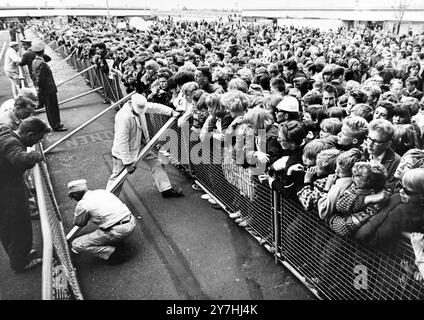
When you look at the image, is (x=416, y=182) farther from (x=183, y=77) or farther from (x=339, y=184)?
(x=183, y=77)

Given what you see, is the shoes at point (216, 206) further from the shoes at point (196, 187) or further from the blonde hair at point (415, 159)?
the blonde hair at point (415, 159)

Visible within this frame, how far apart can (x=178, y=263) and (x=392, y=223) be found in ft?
9.06

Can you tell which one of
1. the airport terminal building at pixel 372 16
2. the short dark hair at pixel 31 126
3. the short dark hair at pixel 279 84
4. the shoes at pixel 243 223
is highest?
the airport terminal building at pixel 372 16

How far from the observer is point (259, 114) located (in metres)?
4.49

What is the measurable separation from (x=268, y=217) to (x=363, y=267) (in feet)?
4.83

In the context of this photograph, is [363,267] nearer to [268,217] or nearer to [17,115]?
[268,217]

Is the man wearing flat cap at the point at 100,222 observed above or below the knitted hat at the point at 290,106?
below

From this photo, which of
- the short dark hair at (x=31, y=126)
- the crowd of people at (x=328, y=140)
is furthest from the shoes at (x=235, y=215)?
the short dark hair at (x=31, y=126)

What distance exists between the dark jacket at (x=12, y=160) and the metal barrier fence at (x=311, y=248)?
8.43ft

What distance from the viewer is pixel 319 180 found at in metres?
3.46

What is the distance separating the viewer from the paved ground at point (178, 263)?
13.4ft

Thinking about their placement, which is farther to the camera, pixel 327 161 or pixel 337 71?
pixel 337 71

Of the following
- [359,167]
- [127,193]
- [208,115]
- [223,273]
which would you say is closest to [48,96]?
[127,193]

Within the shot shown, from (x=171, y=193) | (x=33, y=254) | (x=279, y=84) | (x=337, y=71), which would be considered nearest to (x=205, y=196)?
(x=171, y=193)
